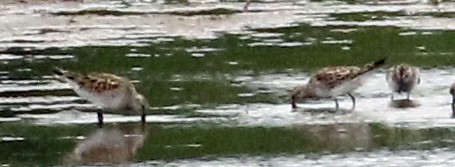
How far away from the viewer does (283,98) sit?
19875mm

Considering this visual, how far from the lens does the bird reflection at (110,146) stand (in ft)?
50.9

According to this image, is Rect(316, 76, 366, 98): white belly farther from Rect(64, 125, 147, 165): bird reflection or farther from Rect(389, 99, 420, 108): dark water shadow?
Rect(64, 125, 147, 165): bird reflection

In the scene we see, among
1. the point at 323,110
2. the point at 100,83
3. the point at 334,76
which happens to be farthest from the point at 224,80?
the point at 100,83

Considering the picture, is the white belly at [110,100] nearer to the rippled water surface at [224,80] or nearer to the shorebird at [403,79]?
the rippled water surface at [224,80]

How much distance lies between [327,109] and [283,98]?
919mm

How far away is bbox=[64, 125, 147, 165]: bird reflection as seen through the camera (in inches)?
611

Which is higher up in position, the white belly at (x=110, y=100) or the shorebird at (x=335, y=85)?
the white belly at (x=110, y=100)

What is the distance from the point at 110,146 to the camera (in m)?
16.3

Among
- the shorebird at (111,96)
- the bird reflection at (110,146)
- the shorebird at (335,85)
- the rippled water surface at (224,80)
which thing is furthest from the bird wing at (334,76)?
the bird reflection at (110,146)

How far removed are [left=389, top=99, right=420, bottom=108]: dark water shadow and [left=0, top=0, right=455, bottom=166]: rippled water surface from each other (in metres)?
0.05

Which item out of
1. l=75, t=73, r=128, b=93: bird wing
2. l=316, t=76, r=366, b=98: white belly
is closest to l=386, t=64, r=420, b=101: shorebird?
l=316, t=76, r=366, b=98: white belly

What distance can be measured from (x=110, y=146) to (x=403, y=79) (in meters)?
4.56

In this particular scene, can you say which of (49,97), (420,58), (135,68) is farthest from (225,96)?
(420,58)

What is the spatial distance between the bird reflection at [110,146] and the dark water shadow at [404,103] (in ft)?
10.9
